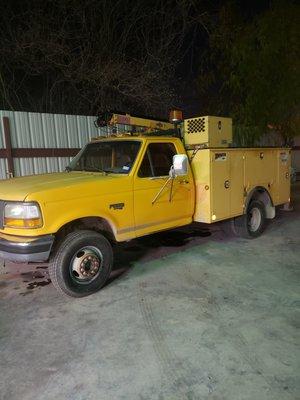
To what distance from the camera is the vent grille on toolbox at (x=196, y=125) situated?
628 centimetres

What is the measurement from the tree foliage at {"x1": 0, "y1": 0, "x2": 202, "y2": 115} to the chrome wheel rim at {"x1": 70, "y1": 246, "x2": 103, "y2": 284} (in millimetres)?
5957

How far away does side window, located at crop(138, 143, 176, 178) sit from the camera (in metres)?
5.37

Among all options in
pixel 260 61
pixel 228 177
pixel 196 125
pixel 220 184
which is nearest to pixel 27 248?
pixel 220 184

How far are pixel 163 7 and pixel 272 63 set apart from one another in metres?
4.40

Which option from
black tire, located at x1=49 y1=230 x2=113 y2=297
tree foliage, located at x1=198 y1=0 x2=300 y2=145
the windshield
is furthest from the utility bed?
tree foliage, located at x1=198 y1=0 x2=300 y2=145

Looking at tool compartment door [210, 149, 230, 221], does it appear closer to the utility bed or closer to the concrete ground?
the utility bed

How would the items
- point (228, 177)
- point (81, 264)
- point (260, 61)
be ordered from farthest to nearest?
point (260, 61)
point (228, 177)
point (81, 264)

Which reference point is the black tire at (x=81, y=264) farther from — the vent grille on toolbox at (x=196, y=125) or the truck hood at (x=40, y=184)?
the vent grille on toolbox at (x=196, y=125)

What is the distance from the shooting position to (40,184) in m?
4.62

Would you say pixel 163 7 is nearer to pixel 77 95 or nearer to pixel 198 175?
pixel 77 95

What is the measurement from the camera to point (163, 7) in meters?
10.2

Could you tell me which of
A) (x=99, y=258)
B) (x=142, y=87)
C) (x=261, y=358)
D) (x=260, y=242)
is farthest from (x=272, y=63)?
(x=261, y=358)

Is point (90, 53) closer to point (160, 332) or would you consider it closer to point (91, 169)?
point (91, 169)

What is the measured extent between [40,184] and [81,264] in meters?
1.18
